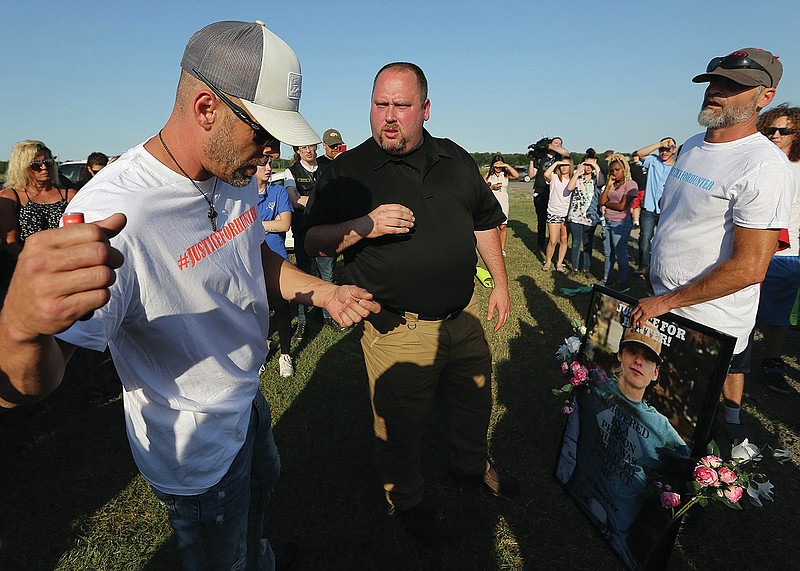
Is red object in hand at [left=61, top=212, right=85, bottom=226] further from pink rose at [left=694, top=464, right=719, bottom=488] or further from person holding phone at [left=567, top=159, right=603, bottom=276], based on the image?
person holding phone at [left=567, top=159, right=603, bottom=276]


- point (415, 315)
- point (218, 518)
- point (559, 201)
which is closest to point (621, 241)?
point (559, 201)

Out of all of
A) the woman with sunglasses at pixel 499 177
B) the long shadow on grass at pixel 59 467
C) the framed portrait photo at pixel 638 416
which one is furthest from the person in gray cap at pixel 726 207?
the woman with sunglasses at pixel 499 177

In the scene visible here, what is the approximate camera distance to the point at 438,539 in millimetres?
2768

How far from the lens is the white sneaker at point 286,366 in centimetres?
484

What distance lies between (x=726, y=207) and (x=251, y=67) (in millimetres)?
2382

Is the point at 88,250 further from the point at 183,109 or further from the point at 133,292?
the point at 183,109

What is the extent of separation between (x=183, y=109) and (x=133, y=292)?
Answer: 0.62 meters

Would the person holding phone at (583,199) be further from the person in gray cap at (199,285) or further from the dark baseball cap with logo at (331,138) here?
the person in gray cap at (199,285)

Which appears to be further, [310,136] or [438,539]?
[438,539]

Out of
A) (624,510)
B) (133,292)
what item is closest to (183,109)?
(133,292)

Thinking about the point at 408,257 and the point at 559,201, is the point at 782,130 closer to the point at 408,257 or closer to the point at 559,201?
the point at 408,257

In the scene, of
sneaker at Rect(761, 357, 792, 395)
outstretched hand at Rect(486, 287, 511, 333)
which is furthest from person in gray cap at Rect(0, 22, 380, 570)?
sneaker at Rect(761, 357, 792, 395)

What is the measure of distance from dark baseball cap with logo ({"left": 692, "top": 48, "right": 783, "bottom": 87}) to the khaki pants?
188 centimetres

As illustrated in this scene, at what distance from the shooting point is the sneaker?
170 inches
